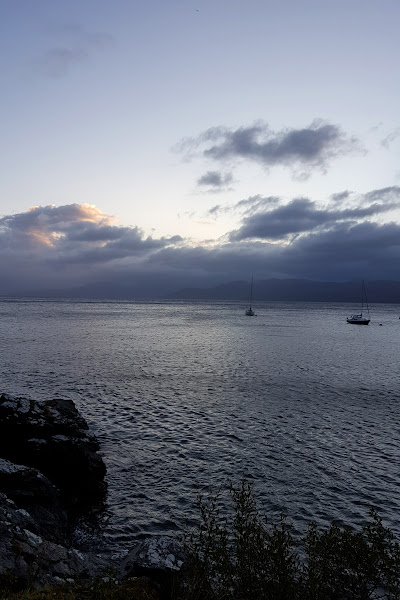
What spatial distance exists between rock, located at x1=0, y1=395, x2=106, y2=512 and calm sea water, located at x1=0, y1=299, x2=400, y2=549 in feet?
4.03

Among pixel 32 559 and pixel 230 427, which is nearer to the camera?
pixel 32 559

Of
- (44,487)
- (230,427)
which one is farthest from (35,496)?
(230,427)

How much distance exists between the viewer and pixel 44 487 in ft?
54.0

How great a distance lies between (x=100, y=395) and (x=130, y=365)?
16750 millimetres

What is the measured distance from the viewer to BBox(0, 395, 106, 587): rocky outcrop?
35.2 ft

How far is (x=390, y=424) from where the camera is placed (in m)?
30.0

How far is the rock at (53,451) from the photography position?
19406 millimetres

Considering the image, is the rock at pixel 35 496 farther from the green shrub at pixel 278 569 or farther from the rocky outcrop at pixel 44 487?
the green shrub at pixel 278 569

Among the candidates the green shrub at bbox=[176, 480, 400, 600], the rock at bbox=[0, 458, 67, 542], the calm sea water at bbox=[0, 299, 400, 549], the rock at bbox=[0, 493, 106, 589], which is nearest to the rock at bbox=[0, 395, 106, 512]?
the calm sea water at bbox=[0, 299, 400, 549]

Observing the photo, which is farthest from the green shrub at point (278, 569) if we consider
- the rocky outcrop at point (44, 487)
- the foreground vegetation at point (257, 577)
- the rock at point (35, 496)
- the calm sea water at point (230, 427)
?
the rock at point (35, 496)

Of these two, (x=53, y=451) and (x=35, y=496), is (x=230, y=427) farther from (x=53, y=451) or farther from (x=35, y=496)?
(x=35, y=496)

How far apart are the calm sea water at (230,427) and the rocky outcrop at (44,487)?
67.1 inches

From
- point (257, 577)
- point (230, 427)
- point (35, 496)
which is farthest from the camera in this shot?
point (230, 427)

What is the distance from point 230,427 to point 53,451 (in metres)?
13.3
